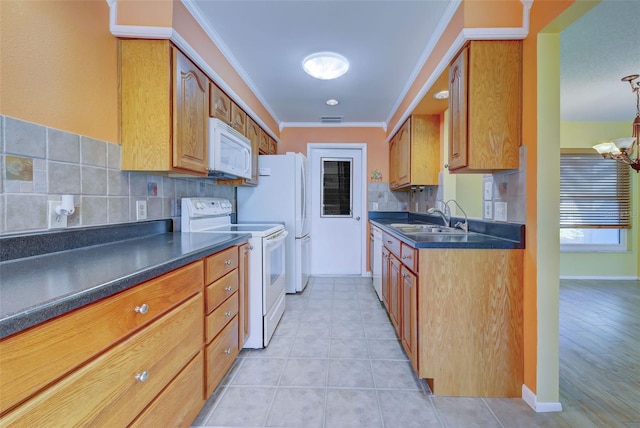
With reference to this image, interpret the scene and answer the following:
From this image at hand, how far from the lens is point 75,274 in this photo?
85 centimetres

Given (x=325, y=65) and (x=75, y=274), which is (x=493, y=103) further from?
(x=75, y=274)

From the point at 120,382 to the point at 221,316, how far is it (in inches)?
29.3

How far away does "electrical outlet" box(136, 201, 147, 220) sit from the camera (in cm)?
171

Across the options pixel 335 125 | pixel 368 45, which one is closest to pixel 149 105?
pixel 368 45

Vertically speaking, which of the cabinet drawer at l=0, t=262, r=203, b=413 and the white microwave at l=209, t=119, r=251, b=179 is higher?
the white microwave at l=209, t=119, r=251, b=179

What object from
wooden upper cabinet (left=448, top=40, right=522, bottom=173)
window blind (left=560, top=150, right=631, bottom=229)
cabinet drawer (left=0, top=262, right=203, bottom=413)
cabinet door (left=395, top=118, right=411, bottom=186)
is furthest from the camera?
window blind (left=560, top=150, right=631, bottom=229)

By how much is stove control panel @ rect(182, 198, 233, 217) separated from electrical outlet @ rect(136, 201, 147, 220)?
11.9 inches

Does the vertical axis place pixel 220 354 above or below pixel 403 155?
below

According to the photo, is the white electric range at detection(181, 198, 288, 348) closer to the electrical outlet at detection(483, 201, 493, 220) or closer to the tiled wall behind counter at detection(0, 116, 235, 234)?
the tiled wall behind counter at detection(0, 116, 235, 234)

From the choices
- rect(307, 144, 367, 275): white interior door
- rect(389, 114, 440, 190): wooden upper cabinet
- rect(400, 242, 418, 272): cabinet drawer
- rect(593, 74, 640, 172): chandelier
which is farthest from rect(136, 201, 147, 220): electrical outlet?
rect(593, 74, 640, 172): chandelier

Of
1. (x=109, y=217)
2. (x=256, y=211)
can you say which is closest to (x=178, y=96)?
(x=109, y=217)

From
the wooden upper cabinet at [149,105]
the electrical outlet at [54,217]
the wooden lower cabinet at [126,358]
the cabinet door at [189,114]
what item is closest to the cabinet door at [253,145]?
the cabinet door at [189,114]

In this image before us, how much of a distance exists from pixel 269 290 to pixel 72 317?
160 centimetres

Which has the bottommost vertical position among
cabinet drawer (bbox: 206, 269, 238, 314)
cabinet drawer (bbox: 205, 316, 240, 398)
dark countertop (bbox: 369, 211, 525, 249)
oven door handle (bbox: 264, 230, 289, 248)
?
cabinet drawer (bbox: 205, 316, 240, 398)
